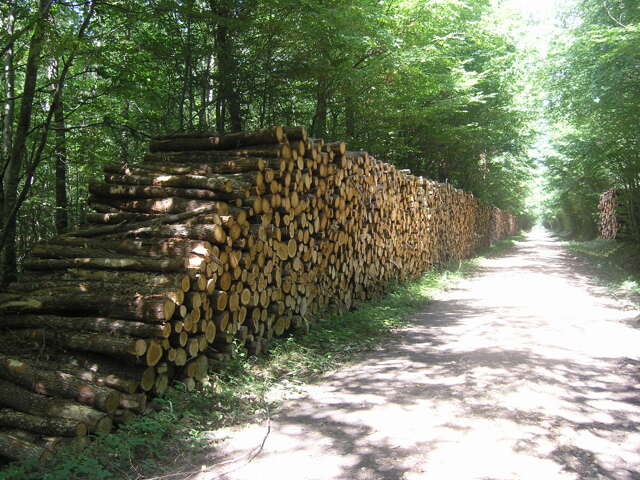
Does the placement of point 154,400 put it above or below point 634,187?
below

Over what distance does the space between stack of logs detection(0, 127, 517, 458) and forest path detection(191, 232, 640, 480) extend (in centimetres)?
91

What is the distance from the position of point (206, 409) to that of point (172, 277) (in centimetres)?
A: 111

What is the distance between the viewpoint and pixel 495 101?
18.0 metres

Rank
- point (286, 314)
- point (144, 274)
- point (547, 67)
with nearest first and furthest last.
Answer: point (144, 274) < point (286, 314) < point (547, 67)

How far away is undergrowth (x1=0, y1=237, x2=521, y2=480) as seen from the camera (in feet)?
9.38

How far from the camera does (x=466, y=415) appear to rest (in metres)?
3.71

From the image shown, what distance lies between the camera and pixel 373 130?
12547mm

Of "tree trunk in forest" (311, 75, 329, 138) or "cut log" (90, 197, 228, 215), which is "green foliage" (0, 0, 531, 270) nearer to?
"tree trunk in forest" (311, 75, 329, 138)

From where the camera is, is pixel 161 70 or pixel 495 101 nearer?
pixel 161 70

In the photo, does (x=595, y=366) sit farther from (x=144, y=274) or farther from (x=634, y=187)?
(x=634, y=187)

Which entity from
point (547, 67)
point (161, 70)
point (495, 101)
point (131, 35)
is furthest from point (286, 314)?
point (495, 101)

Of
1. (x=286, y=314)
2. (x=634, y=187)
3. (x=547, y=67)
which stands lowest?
(x=286, y=314)

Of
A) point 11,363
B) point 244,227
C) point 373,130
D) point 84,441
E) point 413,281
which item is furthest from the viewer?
point 373,130

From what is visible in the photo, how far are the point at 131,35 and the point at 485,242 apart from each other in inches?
842
